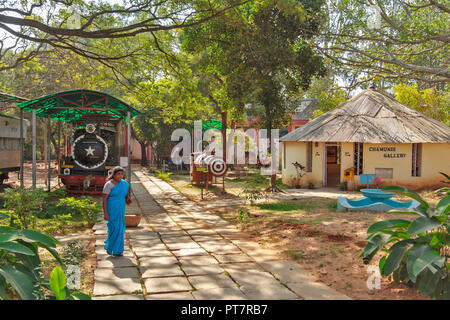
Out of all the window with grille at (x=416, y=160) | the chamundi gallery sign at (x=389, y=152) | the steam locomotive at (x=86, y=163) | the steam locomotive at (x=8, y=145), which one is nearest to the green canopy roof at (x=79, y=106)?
the steam locomotive at (x=86, y=163)

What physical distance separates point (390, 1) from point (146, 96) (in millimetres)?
9976

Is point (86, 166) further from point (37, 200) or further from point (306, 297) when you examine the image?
point (306, 297)

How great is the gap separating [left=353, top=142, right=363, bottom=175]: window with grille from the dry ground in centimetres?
399

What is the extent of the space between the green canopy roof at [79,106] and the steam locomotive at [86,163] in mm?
997

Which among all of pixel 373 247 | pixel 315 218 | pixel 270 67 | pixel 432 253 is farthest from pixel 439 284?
pixel 270 67

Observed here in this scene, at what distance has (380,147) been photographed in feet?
57.2

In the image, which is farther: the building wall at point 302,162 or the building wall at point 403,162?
the building wall at point 302,162

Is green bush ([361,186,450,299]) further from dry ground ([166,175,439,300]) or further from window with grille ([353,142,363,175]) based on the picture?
window with grille ([353,142,363,175])

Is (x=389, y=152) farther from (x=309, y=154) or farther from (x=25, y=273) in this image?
(x=25, y=273)

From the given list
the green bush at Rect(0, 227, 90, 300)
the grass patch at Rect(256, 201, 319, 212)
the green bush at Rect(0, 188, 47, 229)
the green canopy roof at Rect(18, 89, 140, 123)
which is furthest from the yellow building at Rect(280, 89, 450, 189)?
the green bush at Rect(0, 227, 90, 300)

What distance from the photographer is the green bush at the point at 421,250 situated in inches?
170

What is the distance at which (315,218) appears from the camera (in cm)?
1034

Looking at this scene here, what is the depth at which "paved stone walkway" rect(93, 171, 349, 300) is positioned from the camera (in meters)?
5.08

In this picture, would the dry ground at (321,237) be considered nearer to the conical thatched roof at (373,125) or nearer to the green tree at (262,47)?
the conical thatched roof at (373,125)
